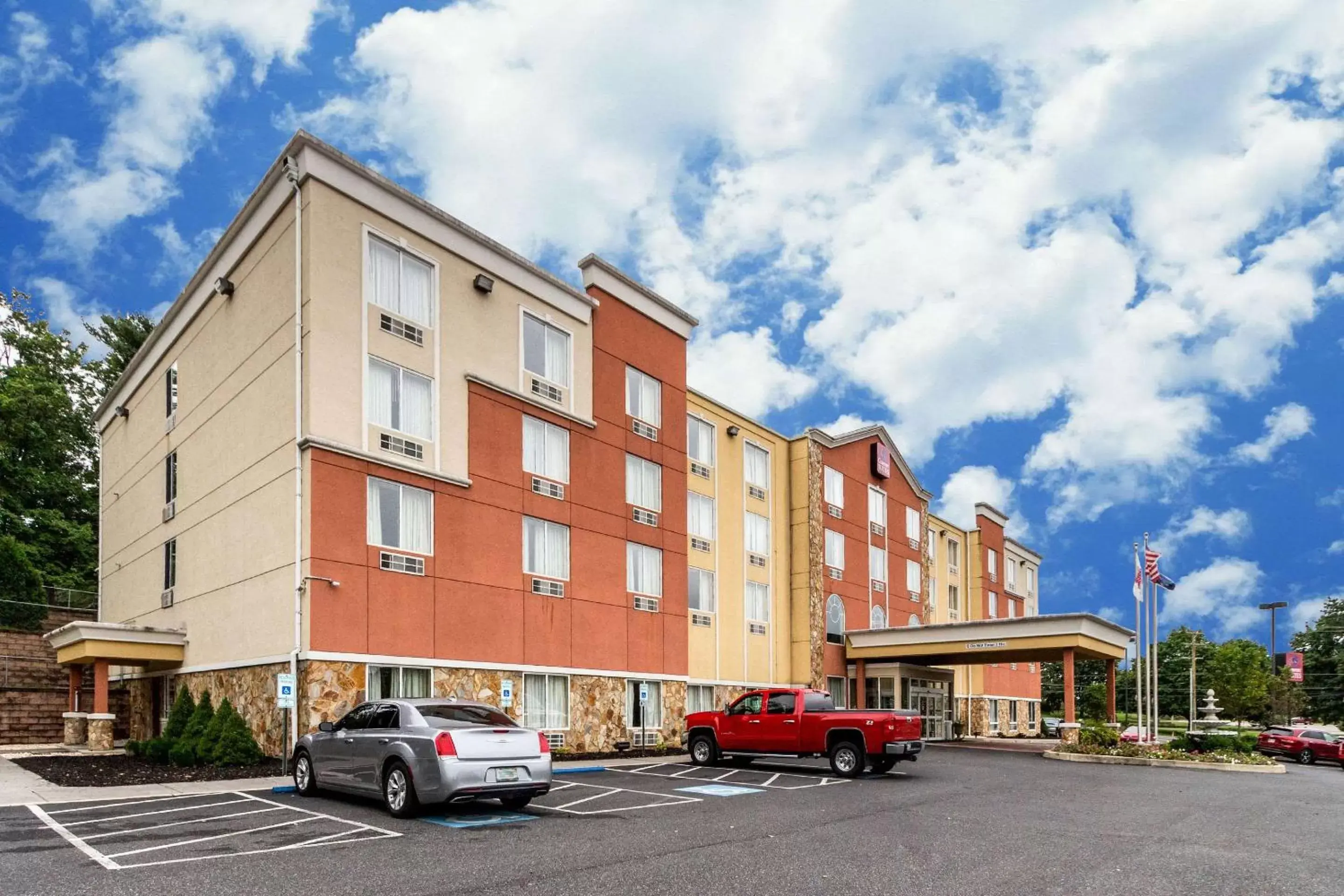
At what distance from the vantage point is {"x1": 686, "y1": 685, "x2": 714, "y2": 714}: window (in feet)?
103

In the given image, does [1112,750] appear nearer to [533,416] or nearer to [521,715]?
[521,715]

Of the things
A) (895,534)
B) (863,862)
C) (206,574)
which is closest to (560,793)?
(863,862)

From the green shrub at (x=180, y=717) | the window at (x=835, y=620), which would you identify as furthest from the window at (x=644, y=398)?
the green shrub at (x=180, y=717)

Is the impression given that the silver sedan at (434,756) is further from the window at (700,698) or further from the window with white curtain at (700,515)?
the window with white curtain at (700,515)

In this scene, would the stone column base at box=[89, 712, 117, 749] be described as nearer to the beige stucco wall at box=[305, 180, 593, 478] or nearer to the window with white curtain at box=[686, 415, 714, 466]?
the beige stucco wall at box=[305, 180, 593, 478]

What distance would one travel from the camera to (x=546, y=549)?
24984mm

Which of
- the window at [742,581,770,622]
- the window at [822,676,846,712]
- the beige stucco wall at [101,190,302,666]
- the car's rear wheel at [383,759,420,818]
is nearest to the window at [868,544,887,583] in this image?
the window at [822,676,846,712]

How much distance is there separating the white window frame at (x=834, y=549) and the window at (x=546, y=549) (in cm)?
1459

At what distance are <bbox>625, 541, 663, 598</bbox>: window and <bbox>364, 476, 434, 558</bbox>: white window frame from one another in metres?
6.83

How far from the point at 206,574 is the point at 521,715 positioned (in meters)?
8.21

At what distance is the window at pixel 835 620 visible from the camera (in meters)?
37.4

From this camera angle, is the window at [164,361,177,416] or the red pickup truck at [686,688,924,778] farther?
the window at [164,361,177,416]

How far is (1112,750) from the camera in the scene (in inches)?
1115

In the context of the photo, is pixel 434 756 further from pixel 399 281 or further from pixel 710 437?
pixel 710 437
